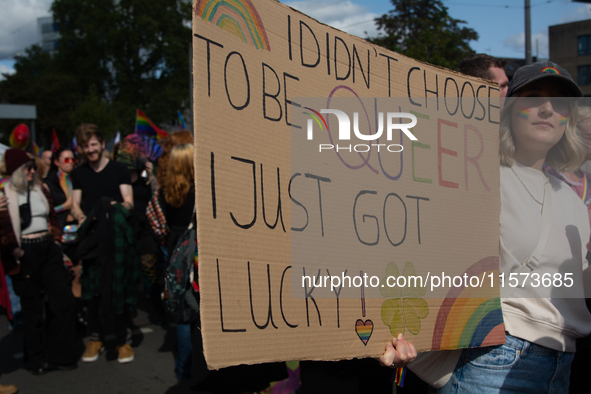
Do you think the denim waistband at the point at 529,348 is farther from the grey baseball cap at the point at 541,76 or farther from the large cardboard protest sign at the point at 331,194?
the grey baseball cap at the point at 541,76

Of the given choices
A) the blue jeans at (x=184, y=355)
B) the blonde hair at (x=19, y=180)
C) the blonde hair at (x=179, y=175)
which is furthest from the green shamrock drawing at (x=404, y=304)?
the blonde hair at (x=19, y=180)

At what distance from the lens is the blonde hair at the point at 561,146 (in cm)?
161

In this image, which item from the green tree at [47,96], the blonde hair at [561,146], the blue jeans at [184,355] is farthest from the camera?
the green tree at [47,96]

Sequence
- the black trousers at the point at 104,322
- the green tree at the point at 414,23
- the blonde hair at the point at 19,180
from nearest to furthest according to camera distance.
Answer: the blonde hair at the point at 19,180
the black trousers at the point at 104,322
the green tree at the point at 414,23

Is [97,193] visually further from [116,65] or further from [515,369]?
[116,65]

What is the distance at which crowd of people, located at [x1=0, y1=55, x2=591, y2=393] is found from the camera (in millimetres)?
1479

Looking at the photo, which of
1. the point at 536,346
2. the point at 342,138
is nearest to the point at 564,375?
the point at 536,346

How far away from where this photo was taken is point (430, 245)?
4.74 feet

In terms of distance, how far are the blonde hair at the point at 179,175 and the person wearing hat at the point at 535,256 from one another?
2382mm

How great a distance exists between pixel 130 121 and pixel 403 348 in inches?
1182

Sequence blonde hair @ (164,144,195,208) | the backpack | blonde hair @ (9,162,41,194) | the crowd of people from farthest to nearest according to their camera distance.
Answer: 1. blonde hair @ (9,162,41,194)
2. blonde hair @ (164,144,195,208)
3. the backpack
4. the crowd of people

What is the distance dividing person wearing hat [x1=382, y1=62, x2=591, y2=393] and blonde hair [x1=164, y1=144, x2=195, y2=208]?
238 cm

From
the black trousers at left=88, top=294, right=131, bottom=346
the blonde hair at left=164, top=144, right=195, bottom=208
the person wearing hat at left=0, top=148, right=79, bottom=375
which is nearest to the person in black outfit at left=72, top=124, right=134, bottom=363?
the black trousers at left=88, top=294, right=131, bottom=346

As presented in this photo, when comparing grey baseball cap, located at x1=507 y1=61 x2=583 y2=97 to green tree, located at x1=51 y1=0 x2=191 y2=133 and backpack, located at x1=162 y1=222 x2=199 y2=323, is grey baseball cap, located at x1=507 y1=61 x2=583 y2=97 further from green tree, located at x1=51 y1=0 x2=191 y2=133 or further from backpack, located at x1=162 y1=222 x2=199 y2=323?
green tree, located at x1=51 y1=0 x2=191 y2=133
